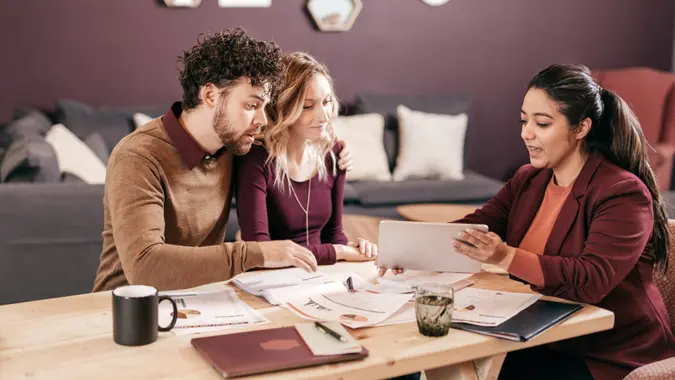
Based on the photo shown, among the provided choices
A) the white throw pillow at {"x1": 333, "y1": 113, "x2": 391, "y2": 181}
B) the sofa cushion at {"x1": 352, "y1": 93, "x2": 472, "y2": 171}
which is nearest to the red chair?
the sofa cushion at {"x1": 352, "y1": 93, "x2": 472, "y2": 171}

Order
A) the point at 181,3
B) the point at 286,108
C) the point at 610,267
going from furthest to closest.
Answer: the point at 181,3 → the point at 286,108 → the point at 610,267

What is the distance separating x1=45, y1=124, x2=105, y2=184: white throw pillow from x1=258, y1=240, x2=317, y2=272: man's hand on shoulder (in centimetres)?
249

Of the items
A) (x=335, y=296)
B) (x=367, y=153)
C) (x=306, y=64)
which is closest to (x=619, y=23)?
(x=367, y=153)

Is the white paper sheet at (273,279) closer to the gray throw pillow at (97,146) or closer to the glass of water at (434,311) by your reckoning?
the glass of water at (434,311)

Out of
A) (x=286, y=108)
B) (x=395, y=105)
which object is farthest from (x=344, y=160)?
(x=395, y=105)

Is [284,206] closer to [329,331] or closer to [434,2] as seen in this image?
[329,331]

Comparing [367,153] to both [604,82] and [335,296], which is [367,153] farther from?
[335,296]

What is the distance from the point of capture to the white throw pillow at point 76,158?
4.07 metres

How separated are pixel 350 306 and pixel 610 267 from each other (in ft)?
1.93

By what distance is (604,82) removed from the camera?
554 centimetres

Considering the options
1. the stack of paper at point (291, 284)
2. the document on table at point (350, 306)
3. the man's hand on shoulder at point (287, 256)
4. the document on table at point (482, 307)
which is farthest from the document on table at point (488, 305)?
the man's hand on shoulder at point (287, 256)

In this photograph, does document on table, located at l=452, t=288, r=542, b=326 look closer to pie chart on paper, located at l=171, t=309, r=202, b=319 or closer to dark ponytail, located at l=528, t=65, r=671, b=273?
dark ponytail, located at l=528, t=65, r=671, b=273

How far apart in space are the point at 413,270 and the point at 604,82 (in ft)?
13.5

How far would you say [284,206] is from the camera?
2.29 meters
